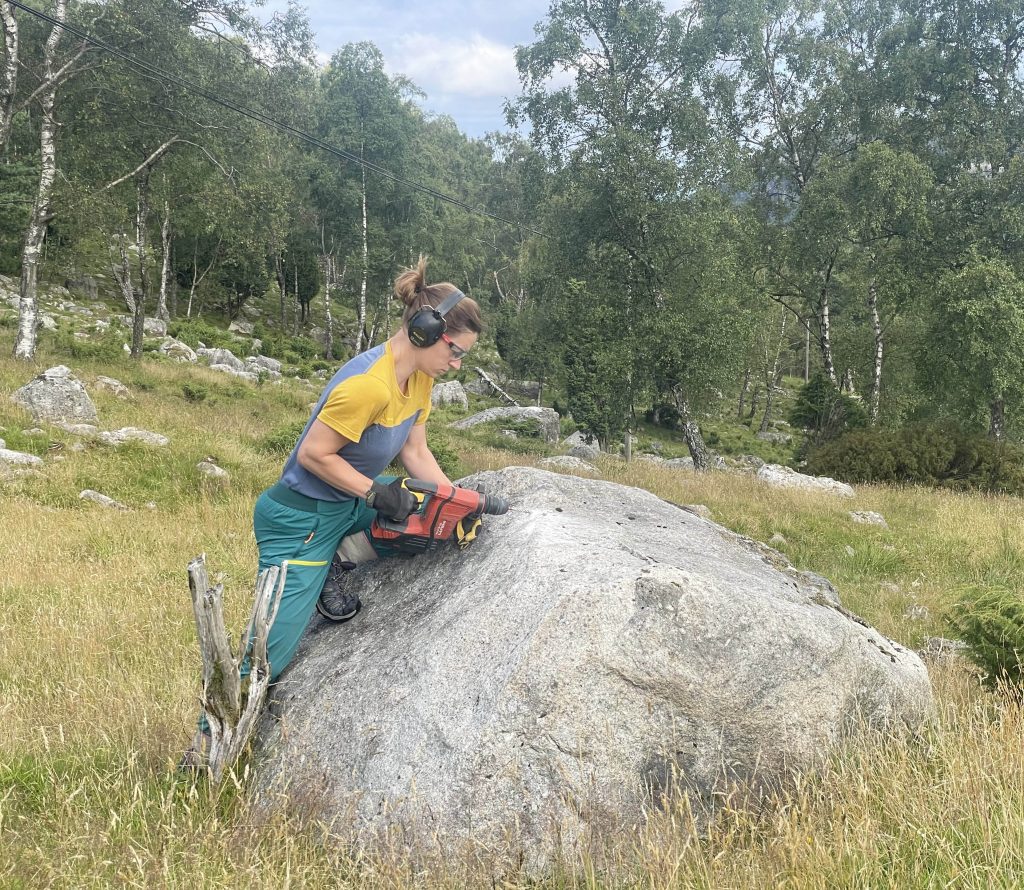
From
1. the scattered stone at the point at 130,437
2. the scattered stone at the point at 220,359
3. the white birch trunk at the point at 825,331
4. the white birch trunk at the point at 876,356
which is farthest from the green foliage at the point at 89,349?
the white birch trunk at the point at 876,356

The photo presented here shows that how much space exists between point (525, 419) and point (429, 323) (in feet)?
84.7

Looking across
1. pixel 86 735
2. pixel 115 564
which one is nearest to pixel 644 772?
pixel 86 735

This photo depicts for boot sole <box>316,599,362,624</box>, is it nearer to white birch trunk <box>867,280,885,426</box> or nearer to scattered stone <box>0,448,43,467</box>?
scattered stone <box>0,448,43,467</box>

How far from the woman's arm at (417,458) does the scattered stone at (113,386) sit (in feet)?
48.9

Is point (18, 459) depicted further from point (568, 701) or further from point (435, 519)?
point (568, 701)

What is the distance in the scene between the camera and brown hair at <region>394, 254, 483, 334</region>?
3.41 metres

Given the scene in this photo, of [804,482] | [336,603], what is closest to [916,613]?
[336,603]

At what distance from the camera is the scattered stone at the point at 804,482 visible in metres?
15.5

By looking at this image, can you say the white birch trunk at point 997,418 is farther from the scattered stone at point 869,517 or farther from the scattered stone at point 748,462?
the scattered stone at point 869,517

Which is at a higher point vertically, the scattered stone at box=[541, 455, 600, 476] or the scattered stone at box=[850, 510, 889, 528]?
the scattered stone at box=[541, 455, 600, 476]

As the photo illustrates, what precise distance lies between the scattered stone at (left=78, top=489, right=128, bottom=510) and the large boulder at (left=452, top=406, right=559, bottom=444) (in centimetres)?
1889

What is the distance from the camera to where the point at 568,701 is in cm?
285

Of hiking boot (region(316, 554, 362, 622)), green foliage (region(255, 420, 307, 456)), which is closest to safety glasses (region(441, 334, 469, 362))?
hiking boot (region(316, 554, 362, 622))

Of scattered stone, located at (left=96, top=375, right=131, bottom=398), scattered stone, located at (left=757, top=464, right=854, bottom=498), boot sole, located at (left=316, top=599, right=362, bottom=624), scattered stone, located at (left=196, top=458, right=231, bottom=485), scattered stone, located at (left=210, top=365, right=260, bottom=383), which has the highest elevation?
scattered stone, located at (left=210, top=365, right=260, bottom=383)
